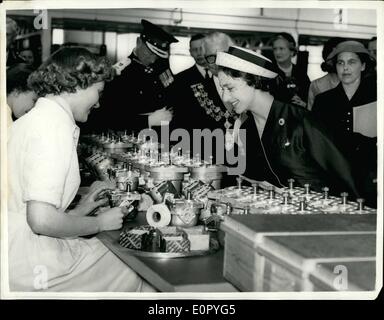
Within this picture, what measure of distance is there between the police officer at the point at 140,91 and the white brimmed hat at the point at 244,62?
1.43 metres

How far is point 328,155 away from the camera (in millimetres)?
2061

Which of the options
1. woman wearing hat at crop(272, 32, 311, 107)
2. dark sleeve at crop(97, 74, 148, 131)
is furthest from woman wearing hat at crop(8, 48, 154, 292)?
woman wearing hat at crop(272, 32, 311, 107)

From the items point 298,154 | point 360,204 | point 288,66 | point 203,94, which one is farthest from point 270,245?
point 288,66

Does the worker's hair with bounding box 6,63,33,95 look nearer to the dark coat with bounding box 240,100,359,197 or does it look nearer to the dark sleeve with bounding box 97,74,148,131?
the dark coat with bounding box 240,100,359,197

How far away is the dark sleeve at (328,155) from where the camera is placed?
6.48 ft

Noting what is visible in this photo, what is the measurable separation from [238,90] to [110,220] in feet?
2.66

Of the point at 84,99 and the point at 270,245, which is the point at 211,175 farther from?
the point at 270,245

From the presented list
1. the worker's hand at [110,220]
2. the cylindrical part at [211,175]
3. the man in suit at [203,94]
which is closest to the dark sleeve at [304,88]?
the man in suit at [203,94]

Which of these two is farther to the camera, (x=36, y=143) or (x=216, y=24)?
(x=216, y=24)

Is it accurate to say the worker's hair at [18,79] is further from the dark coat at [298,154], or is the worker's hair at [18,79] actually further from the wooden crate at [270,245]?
the wooden crate at [270,245]

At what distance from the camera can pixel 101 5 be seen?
1701 millimetres

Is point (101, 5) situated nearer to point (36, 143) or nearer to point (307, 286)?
point (36, 143)

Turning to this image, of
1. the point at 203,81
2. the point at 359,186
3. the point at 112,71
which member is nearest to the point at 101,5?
the point at 112,71

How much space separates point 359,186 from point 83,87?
1.03 metres
